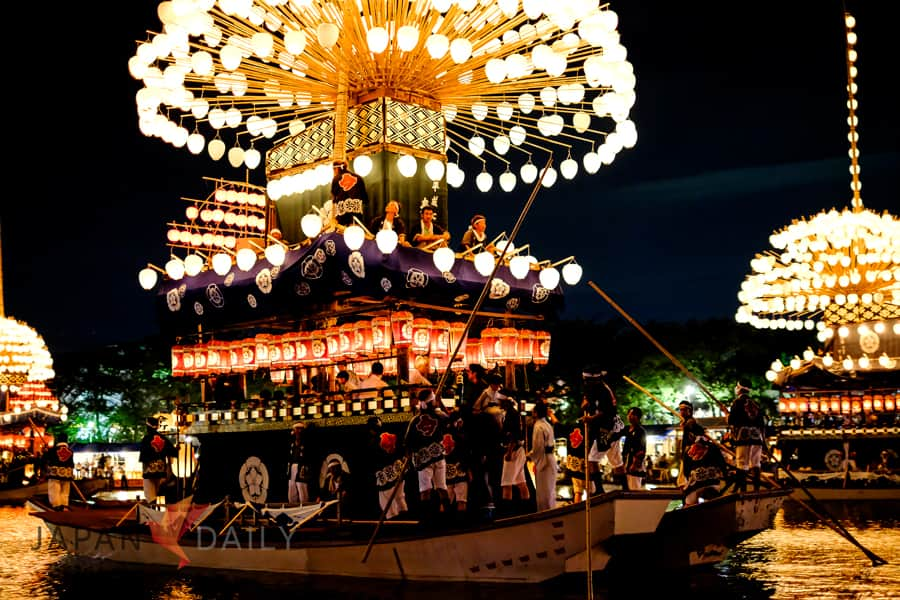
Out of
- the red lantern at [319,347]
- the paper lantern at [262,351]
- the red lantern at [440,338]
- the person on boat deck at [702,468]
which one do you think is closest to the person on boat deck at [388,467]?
the red lantern at [440,338]

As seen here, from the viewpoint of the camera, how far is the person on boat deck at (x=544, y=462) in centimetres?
1267

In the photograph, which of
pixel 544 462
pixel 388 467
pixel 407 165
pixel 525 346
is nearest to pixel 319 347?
pixel 407 165

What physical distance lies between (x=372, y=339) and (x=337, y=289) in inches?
41.5

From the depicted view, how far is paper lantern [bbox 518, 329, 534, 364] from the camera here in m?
16.4

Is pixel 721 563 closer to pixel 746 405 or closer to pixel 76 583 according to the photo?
pixel 746 405

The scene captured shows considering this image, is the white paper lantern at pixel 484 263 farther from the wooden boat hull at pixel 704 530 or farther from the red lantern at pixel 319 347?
the wooden boat hull at pixel 704 530

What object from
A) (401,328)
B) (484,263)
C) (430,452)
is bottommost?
(430,452)

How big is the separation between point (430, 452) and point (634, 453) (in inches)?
136

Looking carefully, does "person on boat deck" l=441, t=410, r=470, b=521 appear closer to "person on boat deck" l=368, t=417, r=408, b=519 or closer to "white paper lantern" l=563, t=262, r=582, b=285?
"person on boat deck" l=368, t=417, r=408, b=519

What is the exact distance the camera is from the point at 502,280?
1536 cm

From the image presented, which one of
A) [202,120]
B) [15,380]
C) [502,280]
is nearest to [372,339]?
[502,280]

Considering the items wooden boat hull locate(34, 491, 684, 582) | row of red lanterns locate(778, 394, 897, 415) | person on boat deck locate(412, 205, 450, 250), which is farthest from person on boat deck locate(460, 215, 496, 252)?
row of red lanterns locate(778, 394, 897, 415)

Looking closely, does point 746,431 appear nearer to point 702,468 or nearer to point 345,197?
point 702,468

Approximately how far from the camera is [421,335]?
1512 cm
